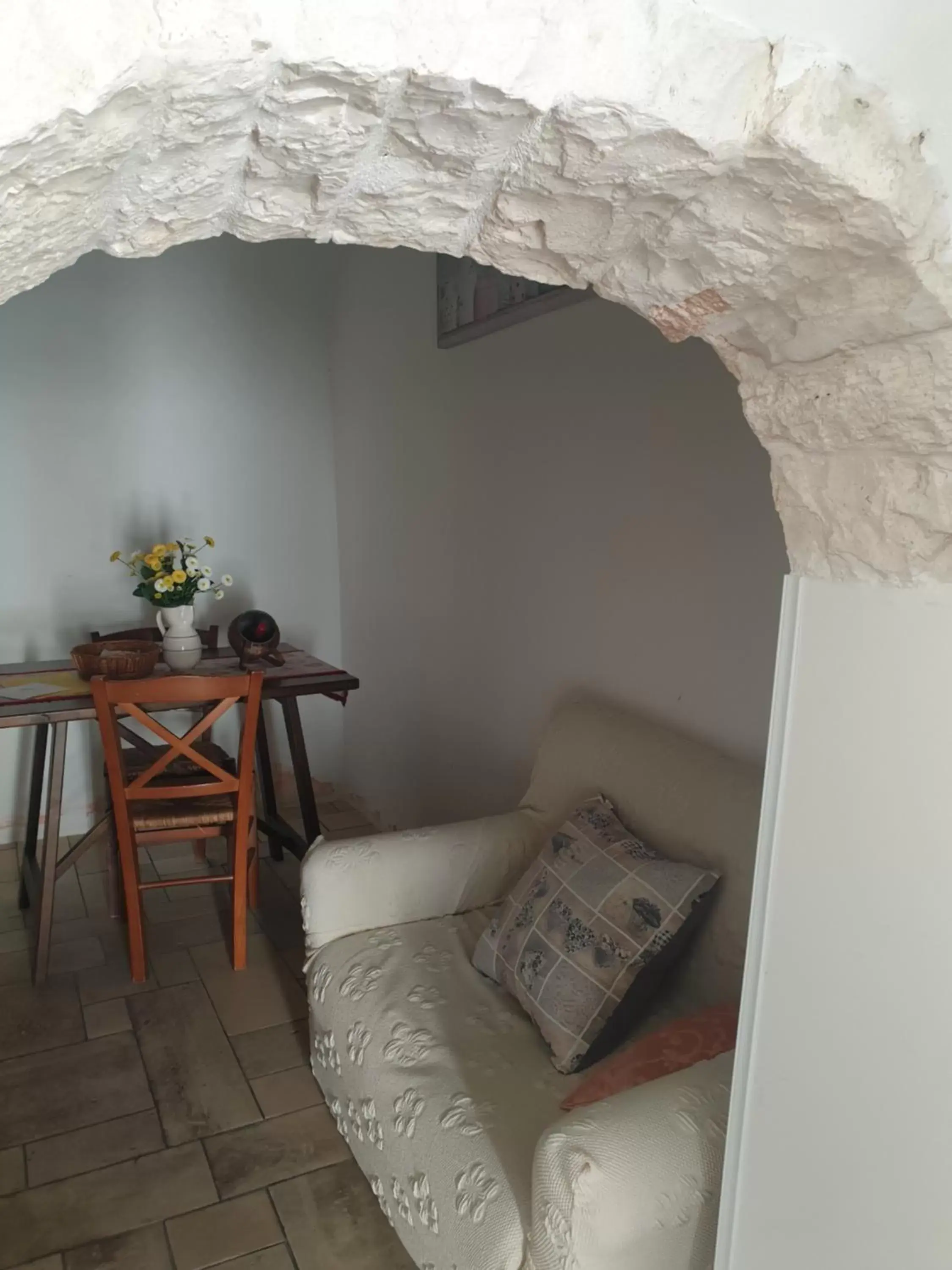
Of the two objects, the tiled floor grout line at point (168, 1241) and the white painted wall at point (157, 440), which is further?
the white painted wall at point (157, 440)

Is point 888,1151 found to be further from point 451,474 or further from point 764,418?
point 451,474

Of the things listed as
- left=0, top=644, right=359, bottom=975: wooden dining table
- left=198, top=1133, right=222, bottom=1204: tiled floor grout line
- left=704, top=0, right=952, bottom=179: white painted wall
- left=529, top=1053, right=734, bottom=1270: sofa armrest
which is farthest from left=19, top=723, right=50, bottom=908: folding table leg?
left=704, top=0, right=952, bottom=179: white painted wall

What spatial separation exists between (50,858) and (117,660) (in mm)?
549

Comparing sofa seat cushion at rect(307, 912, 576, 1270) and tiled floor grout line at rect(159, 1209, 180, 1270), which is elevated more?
sofa seat cushion at rect(307, 912, 576, 1270)

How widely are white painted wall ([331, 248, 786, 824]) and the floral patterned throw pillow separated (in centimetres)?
34

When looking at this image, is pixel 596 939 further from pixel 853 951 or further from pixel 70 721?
pixel 70 721

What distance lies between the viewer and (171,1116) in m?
2.08

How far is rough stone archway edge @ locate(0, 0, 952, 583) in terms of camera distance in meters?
0.58

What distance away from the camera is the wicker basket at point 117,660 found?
108 inches

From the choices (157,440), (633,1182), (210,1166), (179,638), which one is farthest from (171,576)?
(633,1182)

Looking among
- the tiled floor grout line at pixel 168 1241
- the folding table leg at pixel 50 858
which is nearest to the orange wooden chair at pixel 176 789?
the folding table leg at pixel 50 858

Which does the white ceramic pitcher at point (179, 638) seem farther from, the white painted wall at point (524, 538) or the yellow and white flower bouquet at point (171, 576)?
the white painted wall at point (524, 538)

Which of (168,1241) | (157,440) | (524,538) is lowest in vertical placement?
(168,1241)

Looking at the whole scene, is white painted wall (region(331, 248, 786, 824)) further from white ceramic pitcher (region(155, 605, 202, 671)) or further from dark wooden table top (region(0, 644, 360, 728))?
white ceramic pitcher (region(155, 605, 202, 671))
